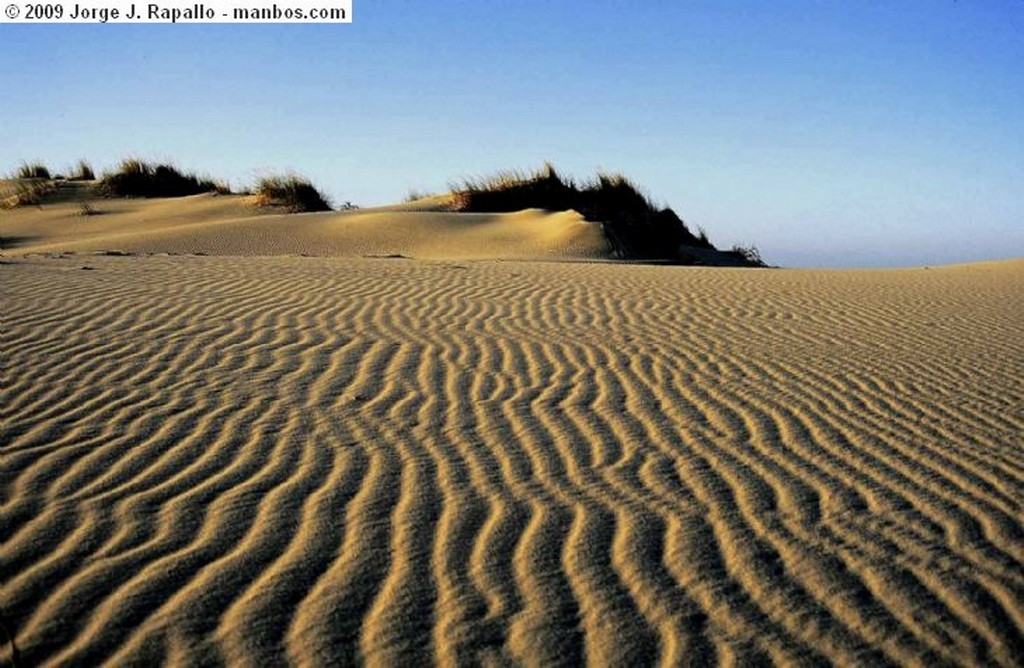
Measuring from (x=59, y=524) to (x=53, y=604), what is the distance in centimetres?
62

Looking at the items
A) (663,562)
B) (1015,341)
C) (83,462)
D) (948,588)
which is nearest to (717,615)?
(663,562)

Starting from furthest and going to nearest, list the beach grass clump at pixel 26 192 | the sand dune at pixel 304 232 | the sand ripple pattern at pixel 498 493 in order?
the beach grass clump at pixel 26 192
the sand dune at pixel 304 232
the sand ripple pattern at pixel 498 493

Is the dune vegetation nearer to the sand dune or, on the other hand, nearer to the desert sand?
the sand dune

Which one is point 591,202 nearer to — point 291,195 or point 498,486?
point 291,195

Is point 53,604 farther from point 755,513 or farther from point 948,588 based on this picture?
point 948,588

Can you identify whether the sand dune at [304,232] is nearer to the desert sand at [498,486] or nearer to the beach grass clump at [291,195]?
the beach grass clump at [291,195]

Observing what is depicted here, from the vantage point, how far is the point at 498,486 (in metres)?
4.10

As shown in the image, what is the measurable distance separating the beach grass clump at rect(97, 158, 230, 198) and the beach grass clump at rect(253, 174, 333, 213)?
6.84 feet

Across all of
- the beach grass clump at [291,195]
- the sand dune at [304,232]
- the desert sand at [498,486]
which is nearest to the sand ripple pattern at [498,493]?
the desert sand at [498,486]

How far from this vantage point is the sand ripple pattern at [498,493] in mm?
2975

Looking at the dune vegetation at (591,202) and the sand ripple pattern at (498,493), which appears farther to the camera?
the dune vegetation at (591,202)

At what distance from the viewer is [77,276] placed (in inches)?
385

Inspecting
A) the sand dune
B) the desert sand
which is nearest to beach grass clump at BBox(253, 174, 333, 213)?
the sand dune

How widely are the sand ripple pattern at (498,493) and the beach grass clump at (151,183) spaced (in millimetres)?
18304
